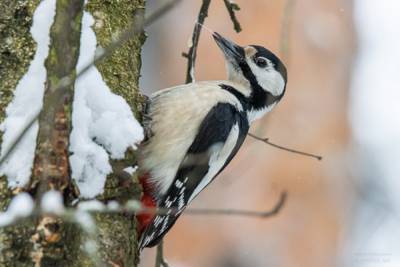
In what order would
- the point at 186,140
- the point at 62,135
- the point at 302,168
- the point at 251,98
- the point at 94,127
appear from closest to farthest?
1. the point at 62,135
2. the point at 94,127
3. the point at 186,140
4. the point at 251,98
5. the point at 302,168

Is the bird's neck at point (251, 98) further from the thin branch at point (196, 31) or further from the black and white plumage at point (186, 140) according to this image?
the thin branch at point (196, 31)

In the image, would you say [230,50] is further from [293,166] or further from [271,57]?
[293,166]

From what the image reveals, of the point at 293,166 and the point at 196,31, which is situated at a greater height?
the point at 196,31

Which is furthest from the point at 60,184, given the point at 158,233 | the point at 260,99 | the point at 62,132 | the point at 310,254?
the point at 310,254

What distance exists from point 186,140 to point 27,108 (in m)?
1.18

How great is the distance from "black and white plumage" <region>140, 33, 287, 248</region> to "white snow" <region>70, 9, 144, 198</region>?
0.60 m

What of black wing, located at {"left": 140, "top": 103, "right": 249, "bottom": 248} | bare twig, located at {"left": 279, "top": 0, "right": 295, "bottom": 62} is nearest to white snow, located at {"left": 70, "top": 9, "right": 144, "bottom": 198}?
bare twig, located at {"left": 279, "top": 0, "right": 295, "bottom": 62}

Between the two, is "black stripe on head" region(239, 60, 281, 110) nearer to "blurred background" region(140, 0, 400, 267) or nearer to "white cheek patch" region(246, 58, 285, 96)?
"white cheek patch" region(246, 58, 285, 96)

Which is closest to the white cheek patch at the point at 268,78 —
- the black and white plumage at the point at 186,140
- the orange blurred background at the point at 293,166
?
the black and white plumage at the point at 186,140

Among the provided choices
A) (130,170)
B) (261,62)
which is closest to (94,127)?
(130,170)

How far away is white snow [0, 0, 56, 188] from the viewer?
2223 millimetres

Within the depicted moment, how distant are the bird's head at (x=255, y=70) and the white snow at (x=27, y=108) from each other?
1.71 m

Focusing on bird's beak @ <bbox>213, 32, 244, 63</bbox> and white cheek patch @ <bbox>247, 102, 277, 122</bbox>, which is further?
bird's beak @ <bbox>213, 32, 244, 63</bbox>

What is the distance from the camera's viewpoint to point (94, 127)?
2.62 m
